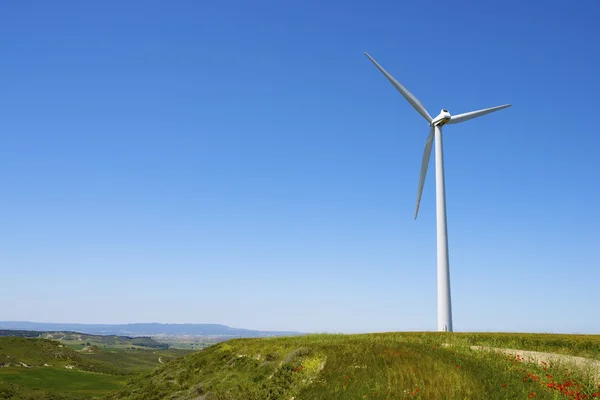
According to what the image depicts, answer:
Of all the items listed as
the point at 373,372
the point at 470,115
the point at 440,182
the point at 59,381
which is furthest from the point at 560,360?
the point at 59,381

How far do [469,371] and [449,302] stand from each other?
1022 inches

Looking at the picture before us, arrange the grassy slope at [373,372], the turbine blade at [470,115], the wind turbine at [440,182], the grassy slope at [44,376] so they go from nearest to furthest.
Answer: the grassy slope at [373,372] < the wind turbine at [440,182] < the turbine blade at [470,115] < the grassy slope at [44,376]

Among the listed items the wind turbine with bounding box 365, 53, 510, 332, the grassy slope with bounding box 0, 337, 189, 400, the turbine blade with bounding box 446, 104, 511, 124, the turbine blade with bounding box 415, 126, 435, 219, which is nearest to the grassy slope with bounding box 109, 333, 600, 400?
the wind turbine with bounding box 365, 53, 510, 332

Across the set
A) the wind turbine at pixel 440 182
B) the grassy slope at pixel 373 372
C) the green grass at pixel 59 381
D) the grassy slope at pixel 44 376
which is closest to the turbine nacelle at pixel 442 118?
the wind turbine at pixel 440 182

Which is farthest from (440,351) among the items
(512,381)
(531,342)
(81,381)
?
(81,381)

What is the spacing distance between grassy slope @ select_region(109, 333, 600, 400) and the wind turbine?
8.86 metres

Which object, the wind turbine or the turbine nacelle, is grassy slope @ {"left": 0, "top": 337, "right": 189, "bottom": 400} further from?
the turbine nacelle

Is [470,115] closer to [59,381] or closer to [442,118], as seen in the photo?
[442,118]

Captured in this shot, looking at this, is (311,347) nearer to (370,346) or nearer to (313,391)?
(370,346)

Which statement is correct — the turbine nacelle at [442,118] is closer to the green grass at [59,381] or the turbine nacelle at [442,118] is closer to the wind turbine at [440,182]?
the wind turbine at [440,182]

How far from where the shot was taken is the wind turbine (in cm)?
5044

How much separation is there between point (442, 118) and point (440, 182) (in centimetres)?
1006

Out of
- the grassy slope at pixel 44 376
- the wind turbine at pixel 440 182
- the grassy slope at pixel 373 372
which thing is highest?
the wind turbine at pixel 440 182

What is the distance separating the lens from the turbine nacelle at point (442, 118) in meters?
60.8
